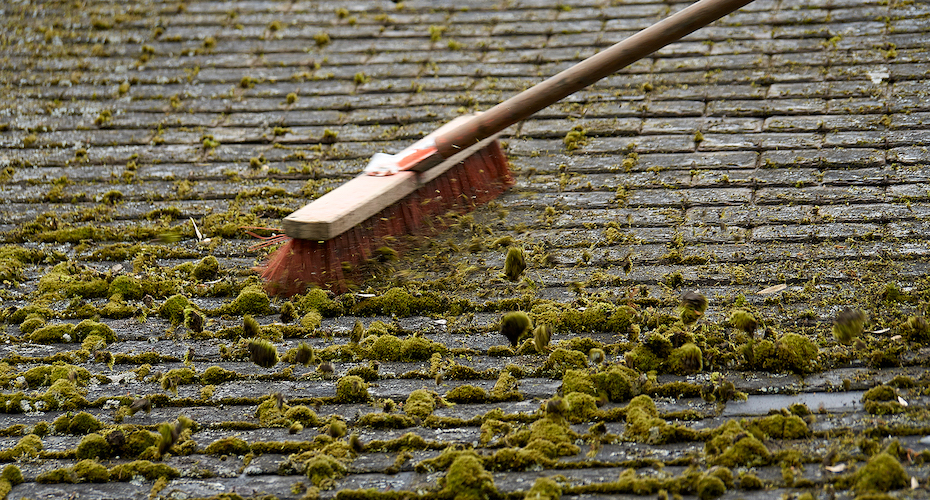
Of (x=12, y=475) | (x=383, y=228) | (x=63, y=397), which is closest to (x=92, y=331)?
(x=63, y=397)

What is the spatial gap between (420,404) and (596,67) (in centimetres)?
158

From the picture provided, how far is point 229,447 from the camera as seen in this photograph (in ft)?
6.68

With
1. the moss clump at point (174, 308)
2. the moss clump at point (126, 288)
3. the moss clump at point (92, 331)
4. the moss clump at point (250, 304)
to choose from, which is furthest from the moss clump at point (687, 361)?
the moss clump at point (126, 288)

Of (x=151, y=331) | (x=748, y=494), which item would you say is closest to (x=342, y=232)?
(x=151, y=331)

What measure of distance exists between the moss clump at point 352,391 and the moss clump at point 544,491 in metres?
0.61

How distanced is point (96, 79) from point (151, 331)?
2.40 meters

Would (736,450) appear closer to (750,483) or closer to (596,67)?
(750,483)

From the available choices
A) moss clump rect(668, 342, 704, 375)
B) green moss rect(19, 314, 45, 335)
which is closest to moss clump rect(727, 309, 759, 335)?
moss clump rect(668, 342, 704, 375)

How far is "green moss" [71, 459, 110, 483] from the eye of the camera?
197 cm

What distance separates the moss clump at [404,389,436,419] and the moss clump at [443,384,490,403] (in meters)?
0.05

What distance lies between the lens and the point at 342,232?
9.53ft

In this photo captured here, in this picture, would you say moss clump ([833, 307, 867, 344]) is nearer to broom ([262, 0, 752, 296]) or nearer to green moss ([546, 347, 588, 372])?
green moss ([546, 347, 588, 372])

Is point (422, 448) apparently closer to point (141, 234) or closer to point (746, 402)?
point (746, 402)

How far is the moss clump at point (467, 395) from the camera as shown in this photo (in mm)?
2154
